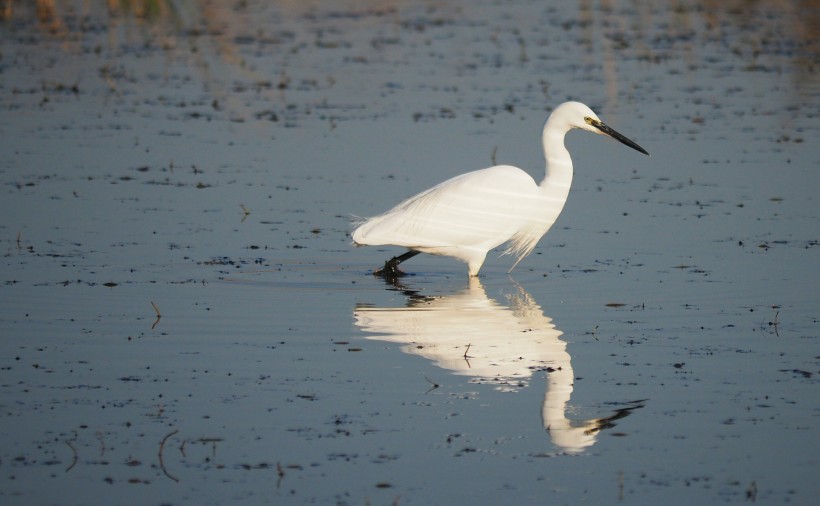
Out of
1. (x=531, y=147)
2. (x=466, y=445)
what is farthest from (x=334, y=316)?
(x=531, y=147)

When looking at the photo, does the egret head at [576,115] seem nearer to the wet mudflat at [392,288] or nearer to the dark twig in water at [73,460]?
the wet mudflat at [392,288]

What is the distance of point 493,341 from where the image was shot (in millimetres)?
7629

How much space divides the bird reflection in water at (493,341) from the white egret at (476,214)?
12.8 inches

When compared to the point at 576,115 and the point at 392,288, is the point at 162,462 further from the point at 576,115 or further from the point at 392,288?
the point at 576,115

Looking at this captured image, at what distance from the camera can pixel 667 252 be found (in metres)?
9.73

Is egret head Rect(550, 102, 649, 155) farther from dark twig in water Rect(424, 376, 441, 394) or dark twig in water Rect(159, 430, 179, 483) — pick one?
dark twig in water Rect(159, 430, 179, 483)

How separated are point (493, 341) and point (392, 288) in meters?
1.61

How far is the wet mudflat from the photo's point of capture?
566 cm

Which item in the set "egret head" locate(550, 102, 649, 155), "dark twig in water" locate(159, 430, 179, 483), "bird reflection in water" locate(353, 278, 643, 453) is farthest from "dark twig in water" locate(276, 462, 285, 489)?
"egret head" locate(550, 102, 649, 155)

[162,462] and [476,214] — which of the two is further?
[476,214]

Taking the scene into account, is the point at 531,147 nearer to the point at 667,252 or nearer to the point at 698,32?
the point at 667,252

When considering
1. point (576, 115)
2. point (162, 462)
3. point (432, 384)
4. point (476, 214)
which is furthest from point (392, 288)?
point (162, 462)

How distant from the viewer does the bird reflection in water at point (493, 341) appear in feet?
20.3


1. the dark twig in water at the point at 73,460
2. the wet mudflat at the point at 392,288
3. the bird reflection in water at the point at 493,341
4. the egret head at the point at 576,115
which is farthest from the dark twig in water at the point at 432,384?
the egret head at the point at 576,115
